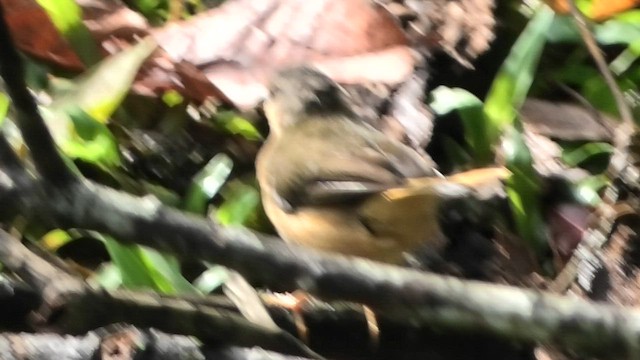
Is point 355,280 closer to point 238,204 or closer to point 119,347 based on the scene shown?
point 119,347

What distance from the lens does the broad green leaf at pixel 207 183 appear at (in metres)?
2.21

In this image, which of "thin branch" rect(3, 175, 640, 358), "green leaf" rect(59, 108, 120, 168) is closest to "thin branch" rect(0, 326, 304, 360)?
"thin branch" rect(3, 175, 640, 358)

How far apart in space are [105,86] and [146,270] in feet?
1.88

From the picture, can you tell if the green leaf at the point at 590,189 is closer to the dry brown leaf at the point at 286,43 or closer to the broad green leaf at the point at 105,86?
the dry brown leaf at the point at 286,43

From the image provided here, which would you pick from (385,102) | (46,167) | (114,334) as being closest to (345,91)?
(385,102)

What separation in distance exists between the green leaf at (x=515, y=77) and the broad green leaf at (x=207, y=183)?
0.65 meters

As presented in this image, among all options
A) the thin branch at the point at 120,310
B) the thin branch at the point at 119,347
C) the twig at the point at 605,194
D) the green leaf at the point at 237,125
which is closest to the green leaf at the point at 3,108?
the green leaf at the point at 237,125

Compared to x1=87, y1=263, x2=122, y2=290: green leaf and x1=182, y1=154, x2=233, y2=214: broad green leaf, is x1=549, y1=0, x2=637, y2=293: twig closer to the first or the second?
x1=182, y1=154, x2=233, y2=214: broad green leaf

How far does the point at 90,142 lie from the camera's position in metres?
2.25

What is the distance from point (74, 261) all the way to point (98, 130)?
32cm

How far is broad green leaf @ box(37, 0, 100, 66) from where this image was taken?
8.00 feet

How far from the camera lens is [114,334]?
1.64 metres

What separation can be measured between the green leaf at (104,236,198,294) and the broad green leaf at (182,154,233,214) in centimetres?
21

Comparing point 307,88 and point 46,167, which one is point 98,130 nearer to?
point 307,88
